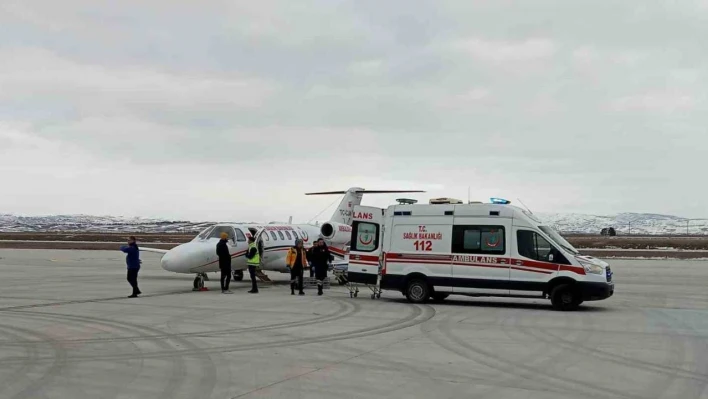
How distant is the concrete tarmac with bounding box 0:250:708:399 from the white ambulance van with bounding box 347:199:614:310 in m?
0.57

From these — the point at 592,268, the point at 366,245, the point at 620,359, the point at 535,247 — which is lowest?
the point at 620,359

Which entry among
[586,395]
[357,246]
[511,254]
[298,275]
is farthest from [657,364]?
[298,275]

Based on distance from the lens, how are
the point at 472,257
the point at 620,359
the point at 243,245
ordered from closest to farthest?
the point at 620,359 < the point at 472,257 < the point at 243,245

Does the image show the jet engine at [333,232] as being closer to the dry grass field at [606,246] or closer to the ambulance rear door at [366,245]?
the ambulance rear door at [366,245]

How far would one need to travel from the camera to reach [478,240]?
720 inches

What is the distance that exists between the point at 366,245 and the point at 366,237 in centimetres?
25

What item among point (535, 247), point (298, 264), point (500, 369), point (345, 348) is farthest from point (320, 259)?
point (500, 369)

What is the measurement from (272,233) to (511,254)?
1033 cm

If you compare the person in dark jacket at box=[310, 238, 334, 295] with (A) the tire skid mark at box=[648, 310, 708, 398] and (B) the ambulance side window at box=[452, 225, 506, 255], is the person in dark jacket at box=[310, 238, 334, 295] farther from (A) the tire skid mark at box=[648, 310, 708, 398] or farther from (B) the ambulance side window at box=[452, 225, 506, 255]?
(A) the tire skid mark at box=[648, 310, 708, 398]

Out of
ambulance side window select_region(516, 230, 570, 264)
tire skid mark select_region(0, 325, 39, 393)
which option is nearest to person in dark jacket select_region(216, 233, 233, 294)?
tire skid mark select_region(0, 325, 39, 393)

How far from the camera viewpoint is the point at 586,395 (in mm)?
7945

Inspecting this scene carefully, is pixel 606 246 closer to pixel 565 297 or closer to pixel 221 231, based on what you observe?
pixel 221 231

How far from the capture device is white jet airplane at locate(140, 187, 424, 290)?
887 inches

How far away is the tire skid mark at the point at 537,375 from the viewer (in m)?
8.15
